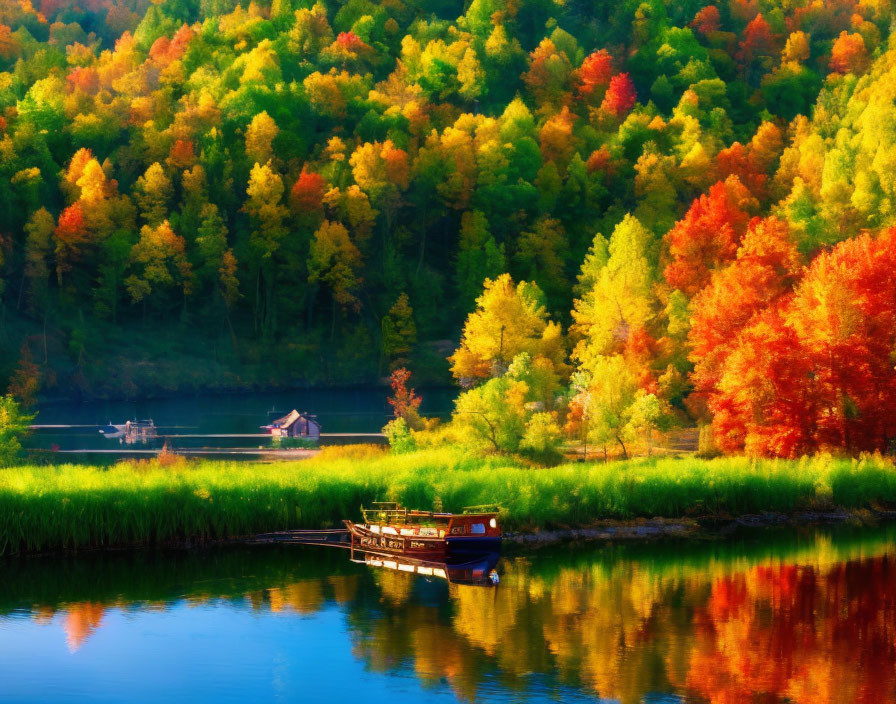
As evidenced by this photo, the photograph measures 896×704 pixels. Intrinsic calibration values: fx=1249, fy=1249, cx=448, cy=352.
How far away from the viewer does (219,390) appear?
120 m

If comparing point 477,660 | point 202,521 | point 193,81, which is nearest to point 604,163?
point 193,81

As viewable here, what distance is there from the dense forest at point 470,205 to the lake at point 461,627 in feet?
60.8

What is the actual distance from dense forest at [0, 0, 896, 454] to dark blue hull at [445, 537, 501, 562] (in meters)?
18.1

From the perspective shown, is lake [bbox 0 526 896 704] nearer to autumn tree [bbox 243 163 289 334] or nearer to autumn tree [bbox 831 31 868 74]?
autumn tree [bbox 243 163 289 334]

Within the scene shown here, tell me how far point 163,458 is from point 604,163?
9575 centimetres

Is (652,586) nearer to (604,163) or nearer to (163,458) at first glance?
(163,458)

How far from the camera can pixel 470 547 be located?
1729 inches

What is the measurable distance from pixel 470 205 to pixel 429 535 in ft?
331

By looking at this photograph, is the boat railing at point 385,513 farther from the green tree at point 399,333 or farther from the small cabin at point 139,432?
the green tree at point 399,333

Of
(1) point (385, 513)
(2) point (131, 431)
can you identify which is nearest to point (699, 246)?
(2) point (131, 431)

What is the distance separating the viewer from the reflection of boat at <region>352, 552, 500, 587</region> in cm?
4322

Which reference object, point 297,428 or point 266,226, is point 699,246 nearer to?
point 297,428

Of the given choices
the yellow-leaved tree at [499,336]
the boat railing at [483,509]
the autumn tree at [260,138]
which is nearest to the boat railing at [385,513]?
the boat railing at [483,509]

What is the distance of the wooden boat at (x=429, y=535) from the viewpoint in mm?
43812
